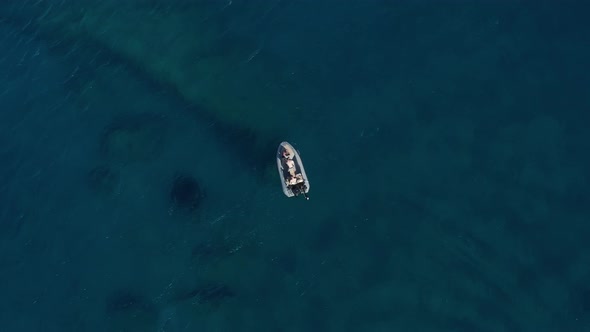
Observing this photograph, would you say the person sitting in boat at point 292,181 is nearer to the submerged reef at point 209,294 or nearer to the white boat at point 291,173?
the white boat at point 291,173

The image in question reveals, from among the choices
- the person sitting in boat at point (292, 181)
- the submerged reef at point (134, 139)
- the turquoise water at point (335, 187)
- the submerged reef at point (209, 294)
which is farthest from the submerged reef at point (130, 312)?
the person sitting in boat at point (292, 181)

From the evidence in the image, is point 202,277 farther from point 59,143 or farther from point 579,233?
point 579,233

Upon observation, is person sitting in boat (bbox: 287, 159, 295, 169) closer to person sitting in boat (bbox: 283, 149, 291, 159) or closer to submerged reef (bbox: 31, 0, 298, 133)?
person sitting in boat (bbox: 283, 149, 291, 159)

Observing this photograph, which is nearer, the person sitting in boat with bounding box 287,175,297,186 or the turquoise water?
the turquoise water

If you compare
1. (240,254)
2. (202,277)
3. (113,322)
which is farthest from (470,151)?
(113,322)

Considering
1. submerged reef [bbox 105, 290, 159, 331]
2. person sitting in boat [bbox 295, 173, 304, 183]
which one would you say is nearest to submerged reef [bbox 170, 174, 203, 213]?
submerged reef [bbox 105, 290, 159, 331]

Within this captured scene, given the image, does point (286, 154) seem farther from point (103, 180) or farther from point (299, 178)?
point (103, 180)
